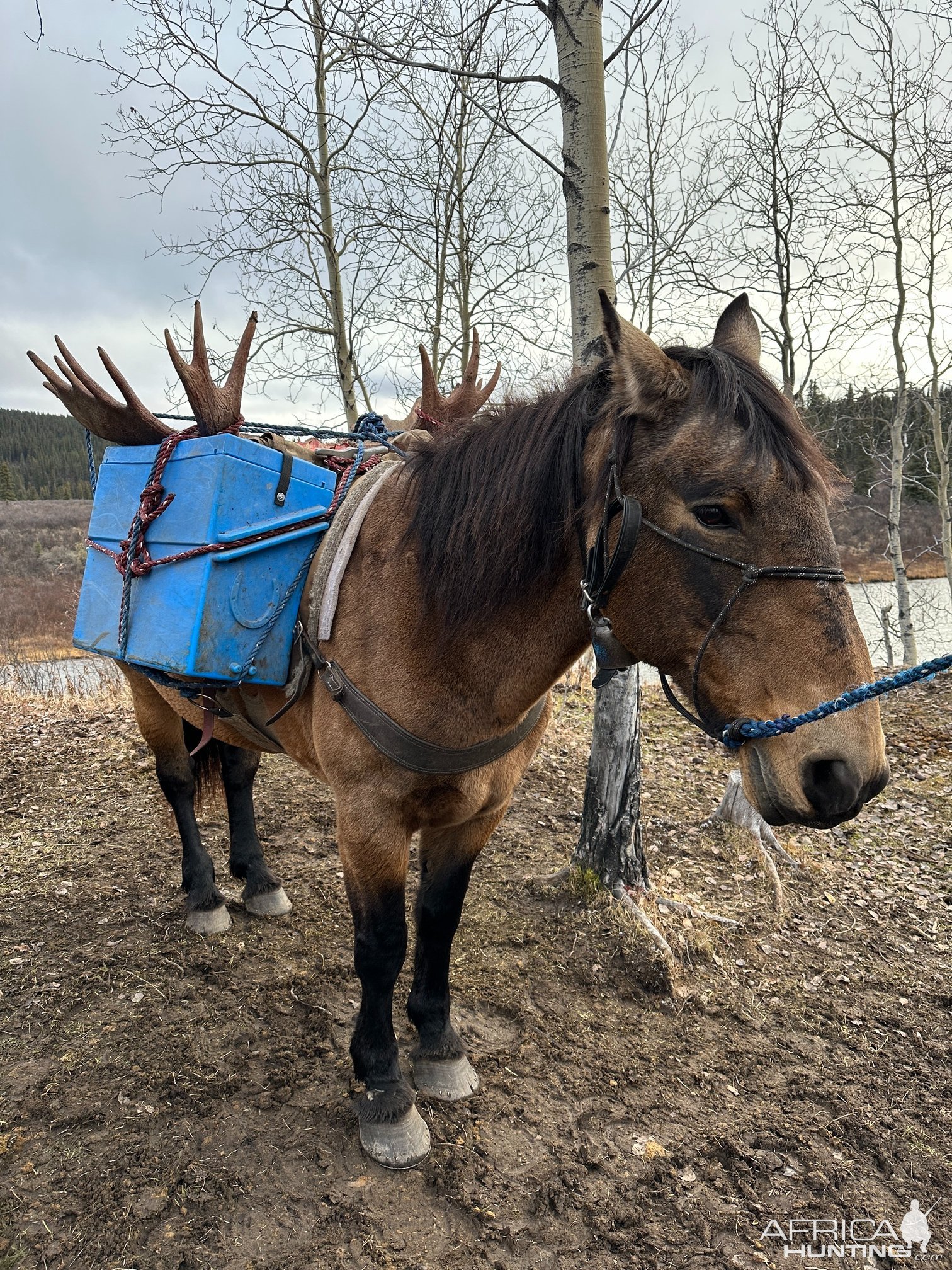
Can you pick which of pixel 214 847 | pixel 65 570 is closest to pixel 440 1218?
pixel 214 847

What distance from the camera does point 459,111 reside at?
27.1 feet

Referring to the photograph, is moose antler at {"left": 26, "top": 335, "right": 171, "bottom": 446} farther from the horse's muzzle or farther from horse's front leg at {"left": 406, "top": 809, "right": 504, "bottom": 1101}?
the horse's muzzle

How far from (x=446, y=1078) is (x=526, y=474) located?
213cm

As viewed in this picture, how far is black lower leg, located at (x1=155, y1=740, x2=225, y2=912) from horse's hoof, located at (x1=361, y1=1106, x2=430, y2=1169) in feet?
5.28

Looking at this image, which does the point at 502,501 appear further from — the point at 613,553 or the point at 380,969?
the point at 380,969

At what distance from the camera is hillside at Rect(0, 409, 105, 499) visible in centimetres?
6391

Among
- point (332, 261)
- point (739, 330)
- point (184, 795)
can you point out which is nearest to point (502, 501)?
point (739, 330)

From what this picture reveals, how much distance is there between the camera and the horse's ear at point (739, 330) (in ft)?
6.18

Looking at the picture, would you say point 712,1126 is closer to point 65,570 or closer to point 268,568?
point 268,568

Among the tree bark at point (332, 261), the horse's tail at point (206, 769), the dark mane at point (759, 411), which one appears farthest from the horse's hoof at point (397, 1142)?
the tree bark at point (332, 261)

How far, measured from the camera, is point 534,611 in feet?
6.07

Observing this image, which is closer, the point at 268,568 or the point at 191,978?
the point at 268,568

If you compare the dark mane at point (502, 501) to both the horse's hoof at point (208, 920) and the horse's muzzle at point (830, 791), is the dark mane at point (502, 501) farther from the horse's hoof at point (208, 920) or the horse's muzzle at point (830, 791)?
the horse's hoof at point (208, 920)

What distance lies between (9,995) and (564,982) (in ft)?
7.78
